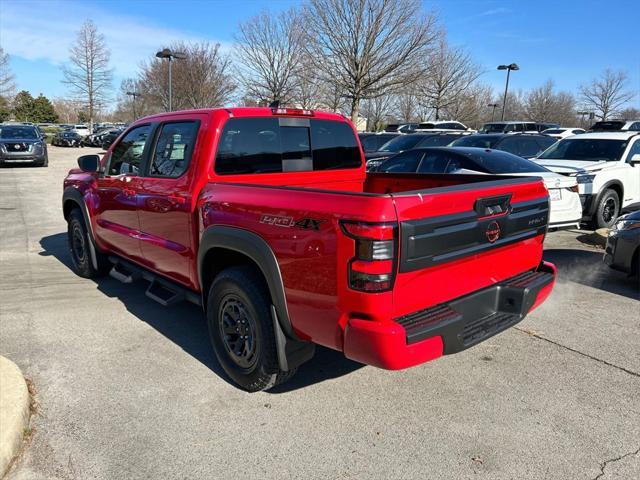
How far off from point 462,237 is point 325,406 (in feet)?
4.70

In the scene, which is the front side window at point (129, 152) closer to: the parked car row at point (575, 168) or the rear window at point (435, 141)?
the parked car row at point (575, 168)

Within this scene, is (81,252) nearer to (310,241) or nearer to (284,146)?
(284,146)

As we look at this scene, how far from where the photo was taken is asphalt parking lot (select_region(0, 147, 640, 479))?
272 cm

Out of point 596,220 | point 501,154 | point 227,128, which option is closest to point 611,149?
point 596,220

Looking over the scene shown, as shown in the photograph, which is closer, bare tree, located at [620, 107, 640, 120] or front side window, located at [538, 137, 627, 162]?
front side window, located at [538, 137, 627, 162]

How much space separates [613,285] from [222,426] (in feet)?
16.6

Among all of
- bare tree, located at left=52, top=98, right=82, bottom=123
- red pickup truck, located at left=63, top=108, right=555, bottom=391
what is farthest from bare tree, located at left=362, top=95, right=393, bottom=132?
bare tree, located at left=52, top=98, right=82, bottom=123

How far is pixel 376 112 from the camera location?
48281 millimetres

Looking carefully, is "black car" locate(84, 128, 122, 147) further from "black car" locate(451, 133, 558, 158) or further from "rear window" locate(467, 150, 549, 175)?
"rear window" locate(467, 150, 549, 175)

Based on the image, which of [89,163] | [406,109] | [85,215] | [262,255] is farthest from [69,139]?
[262,255]

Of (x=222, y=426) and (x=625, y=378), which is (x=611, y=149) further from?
(x=222, y=426)

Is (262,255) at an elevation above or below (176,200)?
below

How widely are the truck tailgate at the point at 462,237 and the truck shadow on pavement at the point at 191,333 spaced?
1275 millimetres

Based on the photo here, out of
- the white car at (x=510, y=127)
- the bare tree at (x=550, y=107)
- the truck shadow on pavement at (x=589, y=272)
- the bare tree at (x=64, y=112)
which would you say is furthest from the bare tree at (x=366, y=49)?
the bare tree at (x=64, y=112)
